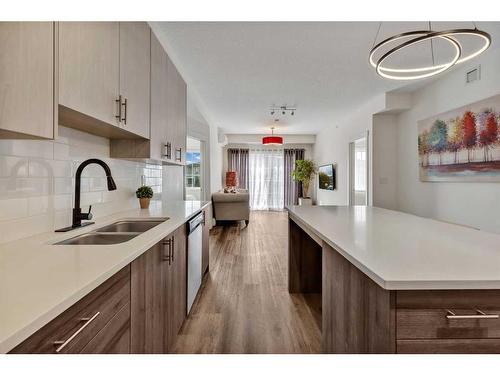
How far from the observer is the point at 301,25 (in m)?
2.50

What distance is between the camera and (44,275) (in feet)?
2.75

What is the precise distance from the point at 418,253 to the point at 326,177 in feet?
22.5

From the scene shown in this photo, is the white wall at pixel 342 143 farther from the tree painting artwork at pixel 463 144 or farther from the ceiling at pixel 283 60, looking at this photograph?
the tree painting artwork at pixel 463 144

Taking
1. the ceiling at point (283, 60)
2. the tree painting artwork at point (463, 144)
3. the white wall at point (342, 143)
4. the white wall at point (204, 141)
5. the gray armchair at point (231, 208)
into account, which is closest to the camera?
the ceiling at point (283, 60)

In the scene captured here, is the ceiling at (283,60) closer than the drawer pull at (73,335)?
No

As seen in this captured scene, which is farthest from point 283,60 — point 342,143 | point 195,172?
point 195,172

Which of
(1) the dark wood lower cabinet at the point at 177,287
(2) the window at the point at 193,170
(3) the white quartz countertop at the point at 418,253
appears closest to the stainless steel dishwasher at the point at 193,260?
(1) the dark wood lower cabinet at the point at 177,287

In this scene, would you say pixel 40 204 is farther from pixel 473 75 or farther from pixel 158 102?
pixel 473 75

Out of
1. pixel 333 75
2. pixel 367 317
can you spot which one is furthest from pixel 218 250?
pixel 367 317

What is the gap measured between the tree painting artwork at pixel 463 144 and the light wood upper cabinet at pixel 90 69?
142 inches

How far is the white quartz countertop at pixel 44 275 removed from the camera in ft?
1.94

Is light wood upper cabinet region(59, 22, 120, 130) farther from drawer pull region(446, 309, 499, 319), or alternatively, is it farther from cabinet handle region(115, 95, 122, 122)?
drawer pull region(446, 309, 499, 319)

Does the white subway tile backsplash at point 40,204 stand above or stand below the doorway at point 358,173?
below

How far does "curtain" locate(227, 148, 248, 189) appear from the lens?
9633 mm
